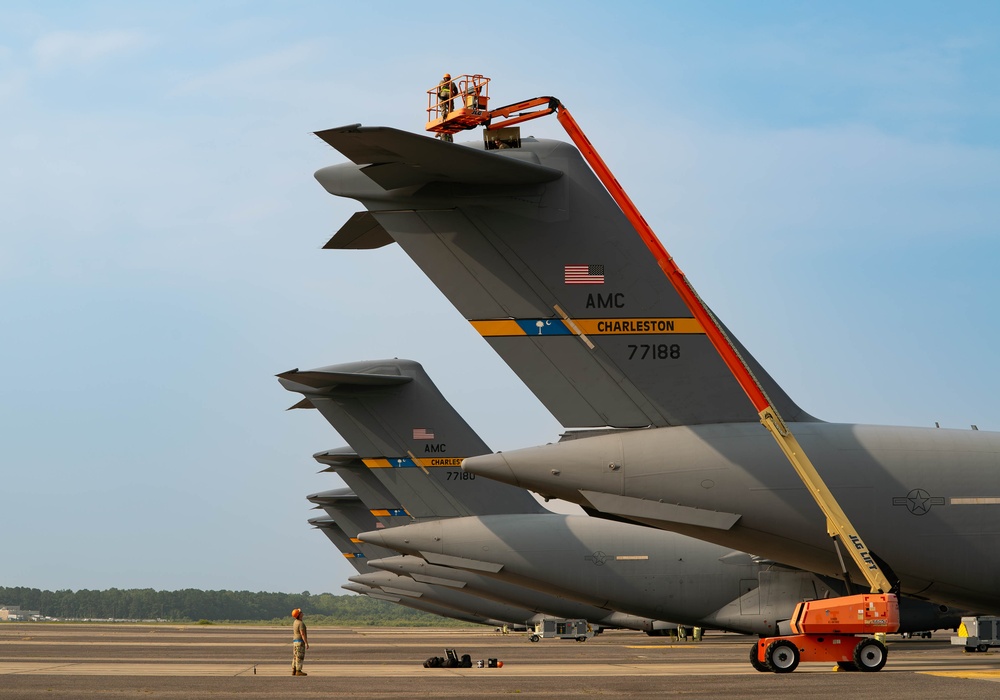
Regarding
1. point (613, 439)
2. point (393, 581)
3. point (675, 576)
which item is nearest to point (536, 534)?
point (675, 576)

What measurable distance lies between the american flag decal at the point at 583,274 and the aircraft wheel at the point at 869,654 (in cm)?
567

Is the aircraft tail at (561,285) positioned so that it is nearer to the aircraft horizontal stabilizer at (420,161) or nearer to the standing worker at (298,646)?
the aircraft horizontal stabilizer at (420,161)

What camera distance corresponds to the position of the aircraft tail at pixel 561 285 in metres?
13.1

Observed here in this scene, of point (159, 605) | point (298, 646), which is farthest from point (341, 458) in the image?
point (159, 605)

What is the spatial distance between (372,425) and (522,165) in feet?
43.6

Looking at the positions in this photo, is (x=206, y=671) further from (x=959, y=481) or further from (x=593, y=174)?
(x=959, y=481)

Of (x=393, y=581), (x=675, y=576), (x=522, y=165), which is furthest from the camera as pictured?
(x=393, y=581)

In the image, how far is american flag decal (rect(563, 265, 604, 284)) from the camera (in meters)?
13.3

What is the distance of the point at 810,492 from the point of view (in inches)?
514

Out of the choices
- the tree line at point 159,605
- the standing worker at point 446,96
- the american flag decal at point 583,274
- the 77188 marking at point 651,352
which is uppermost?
the standing worker at point 446,96

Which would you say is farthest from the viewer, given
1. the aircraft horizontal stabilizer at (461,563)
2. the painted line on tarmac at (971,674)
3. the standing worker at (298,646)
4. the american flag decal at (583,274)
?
the aircraft horizontal stabilizer at (461,563)

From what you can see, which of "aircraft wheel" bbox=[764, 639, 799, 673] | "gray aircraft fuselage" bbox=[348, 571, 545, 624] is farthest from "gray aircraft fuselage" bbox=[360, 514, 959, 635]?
"gray aircraft fuselage" bbox=[348, 571, 545, 624]

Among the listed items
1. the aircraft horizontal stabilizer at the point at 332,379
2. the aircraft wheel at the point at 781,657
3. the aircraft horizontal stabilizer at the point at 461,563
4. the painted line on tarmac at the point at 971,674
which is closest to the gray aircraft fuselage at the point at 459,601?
the aircraft horizontal stabilizer at the point at 332,379

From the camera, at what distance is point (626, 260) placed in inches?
533
